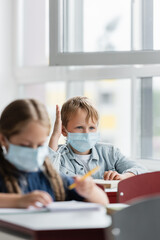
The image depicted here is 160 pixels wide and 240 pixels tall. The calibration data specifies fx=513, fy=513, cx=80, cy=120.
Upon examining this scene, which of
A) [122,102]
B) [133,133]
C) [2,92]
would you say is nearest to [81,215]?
[133,133]

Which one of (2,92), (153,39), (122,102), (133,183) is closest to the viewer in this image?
(133,183)

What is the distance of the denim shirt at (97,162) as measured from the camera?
2.55 meters

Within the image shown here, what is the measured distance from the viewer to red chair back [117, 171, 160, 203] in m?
2.02

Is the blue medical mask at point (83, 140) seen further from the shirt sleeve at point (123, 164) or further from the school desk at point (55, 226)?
the school desk at point (55, 226)

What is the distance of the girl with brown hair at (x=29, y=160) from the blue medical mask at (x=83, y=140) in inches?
32.1

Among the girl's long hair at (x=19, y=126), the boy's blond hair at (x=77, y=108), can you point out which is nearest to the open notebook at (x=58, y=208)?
the girl's long hair at (x=19, y=126)

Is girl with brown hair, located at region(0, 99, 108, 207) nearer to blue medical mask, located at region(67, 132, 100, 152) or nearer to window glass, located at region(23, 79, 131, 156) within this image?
blue medical mask, located at region(67, 132, 100, 152)

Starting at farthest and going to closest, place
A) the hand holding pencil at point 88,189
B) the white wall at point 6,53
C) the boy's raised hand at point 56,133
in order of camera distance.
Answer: the white wall at point 6,53, the boy's raised hand at point 56,133, the hand holding pencil at point 88,189

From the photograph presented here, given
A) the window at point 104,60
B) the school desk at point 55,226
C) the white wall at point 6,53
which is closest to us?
the school desk at point 55,226

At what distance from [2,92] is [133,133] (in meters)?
1.07

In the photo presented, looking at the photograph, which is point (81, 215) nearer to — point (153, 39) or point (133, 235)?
point (133, 235)

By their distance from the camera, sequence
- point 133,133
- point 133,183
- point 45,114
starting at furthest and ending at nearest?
point 133,133 < point 133,183 < point 45,114

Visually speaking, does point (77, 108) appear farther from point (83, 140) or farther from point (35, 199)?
point (35, 199)

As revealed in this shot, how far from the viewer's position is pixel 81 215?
1.38m
